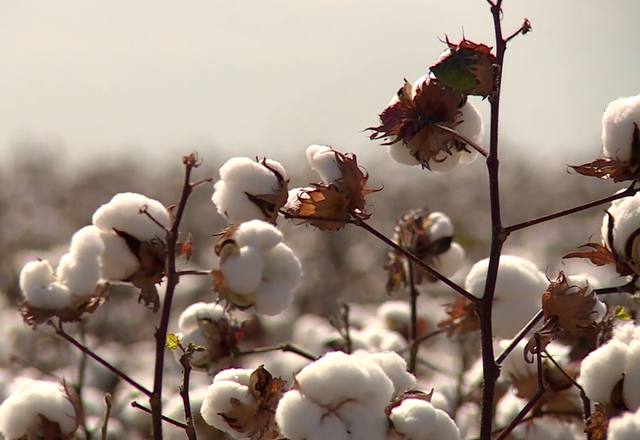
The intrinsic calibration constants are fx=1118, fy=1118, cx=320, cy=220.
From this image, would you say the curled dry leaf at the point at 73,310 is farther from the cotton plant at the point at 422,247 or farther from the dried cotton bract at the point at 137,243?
the cotton plant at the point at 422,247

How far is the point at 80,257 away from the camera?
1.79m

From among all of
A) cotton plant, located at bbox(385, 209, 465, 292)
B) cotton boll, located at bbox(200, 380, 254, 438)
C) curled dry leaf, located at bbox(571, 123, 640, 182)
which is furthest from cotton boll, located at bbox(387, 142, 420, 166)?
cotton plant, located at bbox(385, 209, 465, 292)

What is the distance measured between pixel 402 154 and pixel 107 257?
50 centimetres

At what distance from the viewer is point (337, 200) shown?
1.70 metres

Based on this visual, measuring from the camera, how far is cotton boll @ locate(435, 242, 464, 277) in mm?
2701

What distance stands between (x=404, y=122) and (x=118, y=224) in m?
0.48

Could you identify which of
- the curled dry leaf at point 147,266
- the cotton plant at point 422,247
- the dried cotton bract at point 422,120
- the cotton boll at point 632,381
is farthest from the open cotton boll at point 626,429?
the cotton plant at point 422,247

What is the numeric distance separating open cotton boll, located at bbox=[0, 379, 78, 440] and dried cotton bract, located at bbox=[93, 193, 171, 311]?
20cm

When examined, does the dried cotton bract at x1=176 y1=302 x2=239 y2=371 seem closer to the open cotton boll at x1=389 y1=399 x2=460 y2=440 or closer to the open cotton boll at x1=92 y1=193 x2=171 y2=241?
the open cotton boll at x1=92 y1=193 x2=171 y2=241

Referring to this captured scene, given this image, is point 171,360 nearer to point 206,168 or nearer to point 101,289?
point 101,289

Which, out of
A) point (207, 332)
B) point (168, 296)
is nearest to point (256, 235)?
point (168, 296)


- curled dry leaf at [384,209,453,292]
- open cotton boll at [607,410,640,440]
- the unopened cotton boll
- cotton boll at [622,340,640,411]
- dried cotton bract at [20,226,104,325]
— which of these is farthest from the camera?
curled dry leaf at [384,209,453,292]

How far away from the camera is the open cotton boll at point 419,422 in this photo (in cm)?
132

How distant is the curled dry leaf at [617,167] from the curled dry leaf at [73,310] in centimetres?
79
